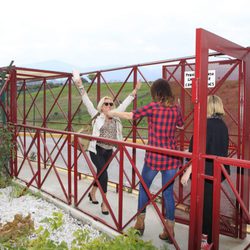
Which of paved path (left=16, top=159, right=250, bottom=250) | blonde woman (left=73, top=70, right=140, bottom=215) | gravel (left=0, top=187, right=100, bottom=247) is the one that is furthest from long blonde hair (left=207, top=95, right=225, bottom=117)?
gravel (left=0, top=187, right=100, bottom=247)

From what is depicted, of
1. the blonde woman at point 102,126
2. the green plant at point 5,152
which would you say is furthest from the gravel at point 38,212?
the blonde woman at point 102,126

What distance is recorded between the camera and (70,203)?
16.0ft

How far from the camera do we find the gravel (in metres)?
3.92

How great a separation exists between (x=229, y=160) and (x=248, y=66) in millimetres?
1552

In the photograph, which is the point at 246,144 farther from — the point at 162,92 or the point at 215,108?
the point at 162,92

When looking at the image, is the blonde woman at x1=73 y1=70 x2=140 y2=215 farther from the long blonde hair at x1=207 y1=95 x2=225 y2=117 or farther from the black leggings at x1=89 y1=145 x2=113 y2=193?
the long blonde hair at x1=207 y1=95 x2=225 y2=117

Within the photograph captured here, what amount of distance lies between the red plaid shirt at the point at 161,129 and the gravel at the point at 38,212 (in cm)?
117

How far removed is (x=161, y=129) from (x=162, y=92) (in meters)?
0.37

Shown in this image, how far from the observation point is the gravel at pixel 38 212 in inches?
154

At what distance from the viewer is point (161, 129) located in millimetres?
3430

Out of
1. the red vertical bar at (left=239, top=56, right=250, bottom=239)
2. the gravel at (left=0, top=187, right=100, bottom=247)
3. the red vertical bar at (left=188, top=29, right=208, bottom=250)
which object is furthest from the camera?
the gravel at (left=0, top=187, right=100, bottom=247)

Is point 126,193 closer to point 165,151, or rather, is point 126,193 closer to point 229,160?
point 165,151

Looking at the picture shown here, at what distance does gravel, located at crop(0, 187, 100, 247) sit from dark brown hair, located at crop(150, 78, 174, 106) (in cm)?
170

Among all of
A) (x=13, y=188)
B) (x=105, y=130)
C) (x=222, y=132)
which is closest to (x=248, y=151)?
(x=222, y=132)
